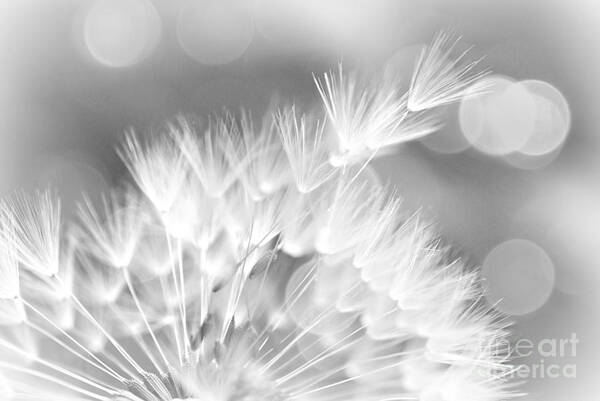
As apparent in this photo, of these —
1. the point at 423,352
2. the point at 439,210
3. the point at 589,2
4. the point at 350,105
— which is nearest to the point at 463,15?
the point at 589,2

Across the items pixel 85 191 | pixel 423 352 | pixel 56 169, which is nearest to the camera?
pixel 423 352

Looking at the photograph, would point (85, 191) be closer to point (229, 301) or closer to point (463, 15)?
point (229, 301)

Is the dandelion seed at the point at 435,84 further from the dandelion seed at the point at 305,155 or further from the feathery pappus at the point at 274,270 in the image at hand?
the dandelion seed at the point at 305,155

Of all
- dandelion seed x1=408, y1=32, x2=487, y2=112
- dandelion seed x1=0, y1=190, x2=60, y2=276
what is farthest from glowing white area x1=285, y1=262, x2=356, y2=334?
dandelion seed x1=0, y1=190, x2=60, y2=276

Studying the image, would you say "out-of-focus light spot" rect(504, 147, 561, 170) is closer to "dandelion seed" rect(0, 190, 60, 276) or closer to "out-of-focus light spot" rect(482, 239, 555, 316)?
"out-of-focus light spot" rect(482, 239, 555, 316)

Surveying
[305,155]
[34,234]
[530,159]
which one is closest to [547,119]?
[530,159]

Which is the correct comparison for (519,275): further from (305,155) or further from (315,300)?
(305,155)

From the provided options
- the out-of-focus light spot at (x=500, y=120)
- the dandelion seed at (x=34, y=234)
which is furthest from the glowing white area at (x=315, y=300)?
the out-of-focus light spot at (x=500, y=120)
